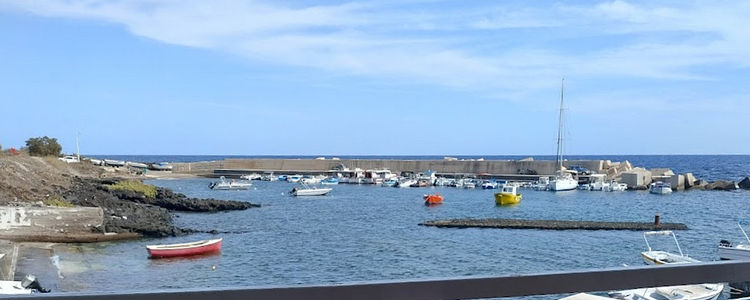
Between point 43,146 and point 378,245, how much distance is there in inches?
2060

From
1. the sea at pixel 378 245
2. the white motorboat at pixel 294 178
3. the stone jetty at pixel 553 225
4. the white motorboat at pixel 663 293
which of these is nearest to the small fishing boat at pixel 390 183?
the white motorboat at pixel 294 178

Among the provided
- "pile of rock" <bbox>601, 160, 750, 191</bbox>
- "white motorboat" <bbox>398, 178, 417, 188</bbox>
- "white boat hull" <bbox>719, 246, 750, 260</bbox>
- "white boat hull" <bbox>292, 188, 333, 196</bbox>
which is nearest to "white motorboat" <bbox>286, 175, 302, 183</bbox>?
"white motorboat" <bbox>398, 178, 417, 188</bbox>

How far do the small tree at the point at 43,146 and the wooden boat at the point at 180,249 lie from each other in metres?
49.5

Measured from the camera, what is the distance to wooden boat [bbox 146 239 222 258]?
2278 cm

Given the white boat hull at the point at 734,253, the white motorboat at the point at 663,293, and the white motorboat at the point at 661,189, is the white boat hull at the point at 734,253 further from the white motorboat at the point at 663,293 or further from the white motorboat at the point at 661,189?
the white motorboat at the point at 661,189

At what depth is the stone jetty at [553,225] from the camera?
33000 millimetres

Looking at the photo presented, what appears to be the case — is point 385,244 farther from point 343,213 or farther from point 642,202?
point 642,202

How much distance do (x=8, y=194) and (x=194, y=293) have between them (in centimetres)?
3102

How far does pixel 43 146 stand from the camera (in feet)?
226

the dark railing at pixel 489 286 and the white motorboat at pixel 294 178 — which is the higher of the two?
the dark railing at pixel 489 286

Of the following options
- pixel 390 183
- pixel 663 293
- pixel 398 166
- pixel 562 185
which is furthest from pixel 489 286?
pixel 398 166

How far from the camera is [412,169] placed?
86750 millimetres

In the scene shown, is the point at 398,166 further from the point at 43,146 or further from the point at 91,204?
the point at 91,204

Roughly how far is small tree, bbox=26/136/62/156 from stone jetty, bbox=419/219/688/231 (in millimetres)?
46755
